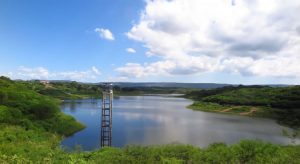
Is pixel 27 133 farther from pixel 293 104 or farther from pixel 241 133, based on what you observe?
pixel 293 104

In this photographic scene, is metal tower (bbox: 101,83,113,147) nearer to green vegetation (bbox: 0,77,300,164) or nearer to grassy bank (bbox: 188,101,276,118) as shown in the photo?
green vegetation (bbox: 0,77,300,164)

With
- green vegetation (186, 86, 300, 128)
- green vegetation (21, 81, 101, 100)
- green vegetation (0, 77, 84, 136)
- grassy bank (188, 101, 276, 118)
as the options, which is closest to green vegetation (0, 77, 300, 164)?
green vegetation (0, 77, 84, 136)

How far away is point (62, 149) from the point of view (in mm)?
26438

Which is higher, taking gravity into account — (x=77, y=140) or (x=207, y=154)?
(x=207, y=154)

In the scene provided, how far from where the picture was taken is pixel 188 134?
5456 centimetres

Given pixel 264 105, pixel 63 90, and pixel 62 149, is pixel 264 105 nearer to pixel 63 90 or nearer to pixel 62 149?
pixel 62 149

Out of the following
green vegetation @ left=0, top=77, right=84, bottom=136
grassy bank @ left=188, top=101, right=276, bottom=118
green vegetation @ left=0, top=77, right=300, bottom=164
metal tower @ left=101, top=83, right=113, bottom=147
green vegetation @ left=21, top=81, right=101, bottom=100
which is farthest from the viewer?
green vegetation @ left=21, top=81, right=101, bottom=100

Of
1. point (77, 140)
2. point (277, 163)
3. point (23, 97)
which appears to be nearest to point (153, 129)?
point (77, 140)

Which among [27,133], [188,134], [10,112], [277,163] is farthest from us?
[188,134]

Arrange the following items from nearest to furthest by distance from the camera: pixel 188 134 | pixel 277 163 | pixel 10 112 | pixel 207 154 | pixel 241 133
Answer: pixel 277 163, pixel 207 154, pixel 10 112, pixel 188 134, pixel 241 133

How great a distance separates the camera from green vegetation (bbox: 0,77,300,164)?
2188 cm

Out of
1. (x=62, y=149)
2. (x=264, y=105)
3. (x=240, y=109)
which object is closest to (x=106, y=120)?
(x=62, y=149)

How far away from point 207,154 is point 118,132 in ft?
104

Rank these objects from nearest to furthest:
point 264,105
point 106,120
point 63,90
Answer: point 106,120 → point 264,105 → point 63,90
